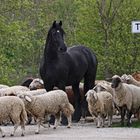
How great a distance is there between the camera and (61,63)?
2142 cm

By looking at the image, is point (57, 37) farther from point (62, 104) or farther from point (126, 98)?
point (126, 98)

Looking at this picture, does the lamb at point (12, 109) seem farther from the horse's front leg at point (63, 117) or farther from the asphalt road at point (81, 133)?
the horse's front leg at point (63, 117)

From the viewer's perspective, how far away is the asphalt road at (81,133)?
56.0ft

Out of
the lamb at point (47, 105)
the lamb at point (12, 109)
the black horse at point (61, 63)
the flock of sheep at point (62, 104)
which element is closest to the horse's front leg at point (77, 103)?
the black horse at point (61, 63)

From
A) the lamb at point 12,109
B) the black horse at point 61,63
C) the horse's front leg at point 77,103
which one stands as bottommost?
the horse's front leg at point 77,103

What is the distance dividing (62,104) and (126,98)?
2335 mm

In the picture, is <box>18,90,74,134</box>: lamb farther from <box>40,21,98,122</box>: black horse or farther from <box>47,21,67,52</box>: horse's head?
<box>47,21,67,52</box>: horse's head

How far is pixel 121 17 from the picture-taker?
36.5 metres

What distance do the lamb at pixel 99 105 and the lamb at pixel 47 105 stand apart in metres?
0.79

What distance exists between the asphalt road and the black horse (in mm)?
1685

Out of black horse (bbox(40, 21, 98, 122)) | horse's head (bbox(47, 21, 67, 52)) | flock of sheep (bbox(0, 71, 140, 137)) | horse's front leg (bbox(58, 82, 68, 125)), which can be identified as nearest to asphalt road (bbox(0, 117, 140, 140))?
flock of sheep (bbox(0, 71, 140, 137))

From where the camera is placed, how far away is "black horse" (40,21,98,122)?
2077 centimetres

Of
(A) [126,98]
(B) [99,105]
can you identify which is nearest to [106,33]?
(A) [126,98]

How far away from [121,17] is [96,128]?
1721 centimetres
